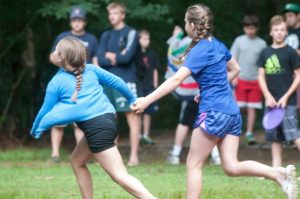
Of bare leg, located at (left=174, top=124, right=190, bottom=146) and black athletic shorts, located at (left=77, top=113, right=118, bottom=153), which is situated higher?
black athletic shorts, located at (left=77, top=113, right=118, bottom=153)

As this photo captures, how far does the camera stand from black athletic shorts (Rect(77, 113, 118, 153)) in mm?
6344

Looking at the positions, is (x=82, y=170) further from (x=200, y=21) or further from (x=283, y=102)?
(x=283, y=102)

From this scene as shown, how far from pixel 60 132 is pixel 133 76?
57.4 inches

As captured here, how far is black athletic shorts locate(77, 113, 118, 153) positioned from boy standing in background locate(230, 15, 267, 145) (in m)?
5.62

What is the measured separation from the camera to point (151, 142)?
513 inches

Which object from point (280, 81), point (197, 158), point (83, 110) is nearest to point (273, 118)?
point (280, 81)

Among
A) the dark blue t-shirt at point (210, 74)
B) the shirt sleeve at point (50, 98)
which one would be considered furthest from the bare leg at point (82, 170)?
the dark blue t-shirt at point (210, 74)

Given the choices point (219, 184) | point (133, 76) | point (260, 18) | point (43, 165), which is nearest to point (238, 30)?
point (260, 18)

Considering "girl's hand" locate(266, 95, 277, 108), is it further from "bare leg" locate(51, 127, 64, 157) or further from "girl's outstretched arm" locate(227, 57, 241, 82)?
"bare leg" locate(51, 127, 64, 157)

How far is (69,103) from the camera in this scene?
6.39 meters

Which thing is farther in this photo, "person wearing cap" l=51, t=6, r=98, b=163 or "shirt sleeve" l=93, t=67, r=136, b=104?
"person wearing cap" l=51, t=6, r=98, b=163

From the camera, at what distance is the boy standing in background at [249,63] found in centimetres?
1185

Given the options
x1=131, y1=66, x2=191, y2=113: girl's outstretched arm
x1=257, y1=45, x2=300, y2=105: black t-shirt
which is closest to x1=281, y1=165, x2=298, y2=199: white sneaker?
x1=131, y1=66, x2=191, y2=113: girl's outstretched arm

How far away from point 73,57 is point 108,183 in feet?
9.40
